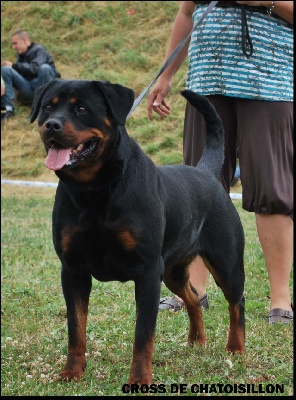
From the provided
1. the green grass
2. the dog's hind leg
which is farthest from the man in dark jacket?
the dog's hind leg

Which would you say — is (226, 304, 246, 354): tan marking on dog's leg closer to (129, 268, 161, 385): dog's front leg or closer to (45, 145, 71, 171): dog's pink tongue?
(129, 268, 161, 385): dog's front leg

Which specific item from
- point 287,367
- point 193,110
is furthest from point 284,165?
point 287,367

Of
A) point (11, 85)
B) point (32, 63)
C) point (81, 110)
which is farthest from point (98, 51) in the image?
point (81, 110)

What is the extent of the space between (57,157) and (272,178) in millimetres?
1884

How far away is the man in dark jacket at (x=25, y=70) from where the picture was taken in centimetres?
1535

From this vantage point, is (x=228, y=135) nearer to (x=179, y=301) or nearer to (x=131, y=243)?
(x=179, y=301)

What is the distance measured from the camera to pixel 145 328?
10.5 ft

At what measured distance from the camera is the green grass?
344 centimetres

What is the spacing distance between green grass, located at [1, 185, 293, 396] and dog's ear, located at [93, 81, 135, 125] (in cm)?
123

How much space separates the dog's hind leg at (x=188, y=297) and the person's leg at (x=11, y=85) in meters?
12.1

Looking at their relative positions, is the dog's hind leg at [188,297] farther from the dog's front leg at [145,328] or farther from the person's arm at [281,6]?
the person's arm at [281,6]

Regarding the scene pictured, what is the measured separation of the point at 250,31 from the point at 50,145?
1.82 metres

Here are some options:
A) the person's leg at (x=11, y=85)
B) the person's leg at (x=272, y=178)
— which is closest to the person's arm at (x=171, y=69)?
the person's leg at (x=272, y=178)

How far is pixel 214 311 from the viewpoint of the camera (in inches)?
191
